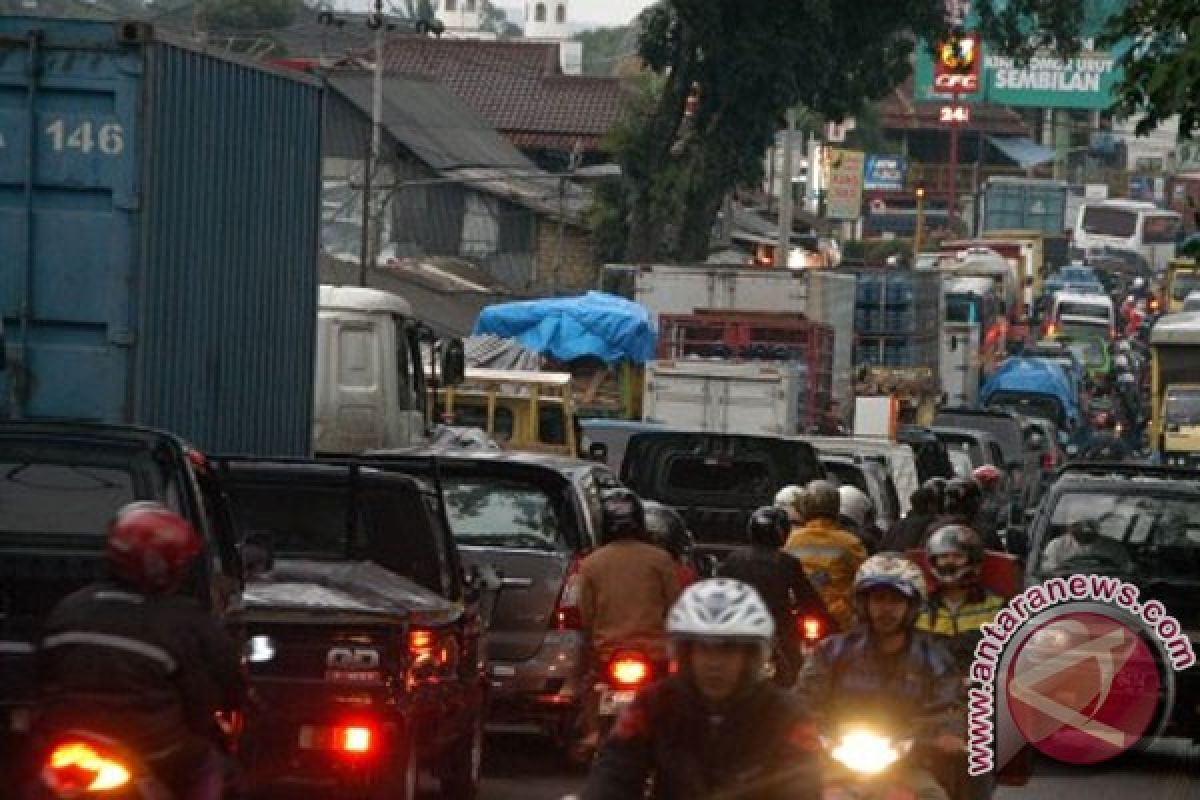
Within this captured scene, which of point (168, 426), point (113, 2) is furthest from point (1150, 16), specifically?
point (113, 2)

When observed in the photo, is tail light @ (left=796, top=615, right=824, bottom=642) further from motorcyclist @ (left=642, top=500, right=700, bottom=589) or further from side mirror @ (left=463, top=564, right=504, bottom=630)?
side mirror @ (left=463, top=564, right=504, bottom=630)

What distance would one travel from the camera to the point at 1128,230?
137 m

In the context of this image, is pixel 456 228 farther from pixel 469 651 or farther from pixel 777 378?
pixel 469 651

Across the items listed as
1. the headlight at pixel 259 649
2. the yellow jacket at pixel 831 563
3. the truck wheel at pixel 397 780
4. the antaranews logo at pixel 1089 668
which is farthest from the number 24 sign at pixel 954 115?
the headlight at pixel 259 649

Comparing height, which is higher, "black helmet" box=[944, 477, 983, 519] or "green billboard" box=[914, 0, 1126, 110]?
"green billboard" box=[914, 0, 1126, 110]

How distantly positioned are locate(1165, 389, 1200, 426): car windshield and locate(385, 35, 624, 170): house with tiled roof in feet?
110

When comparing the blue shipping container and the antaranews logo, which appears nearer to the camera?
the antaranews logo

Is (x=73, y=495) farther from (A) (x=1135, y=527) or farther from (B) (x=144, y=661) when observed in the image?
(A) (x=1135, y=527)

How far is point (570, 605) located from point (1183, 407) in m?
30.9

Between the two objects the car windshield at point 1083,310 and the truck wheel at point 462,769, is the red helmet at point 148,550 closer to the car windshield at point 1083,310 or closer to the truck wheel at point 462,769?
the truck wheel at point 462,769

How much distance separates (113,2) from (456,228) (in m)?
15.9

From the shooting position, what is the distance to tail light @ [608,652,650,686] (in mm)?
15898

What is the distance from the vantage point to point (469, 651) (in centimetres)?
1501

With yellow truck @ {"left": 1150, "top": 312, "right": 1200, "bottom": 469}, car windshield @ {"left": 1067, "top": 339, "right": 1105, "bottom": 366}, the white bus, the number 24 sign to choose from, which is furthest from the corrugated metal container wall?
the white bus
